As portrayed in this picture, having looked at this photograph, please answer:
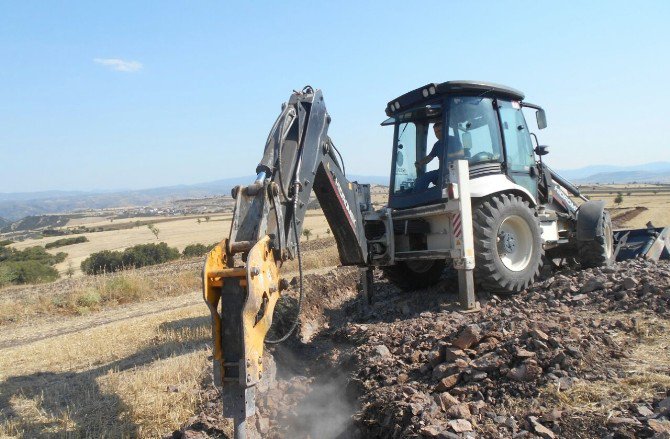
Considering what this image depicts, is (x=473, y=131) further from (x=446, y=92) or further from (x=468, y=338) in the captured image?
(x=468, y=338)

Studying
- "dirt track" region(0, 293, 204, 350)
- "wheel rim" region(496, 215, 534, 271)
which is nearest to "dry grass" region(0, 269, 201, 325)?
"dirt track" region(0, 293, 204, 350)

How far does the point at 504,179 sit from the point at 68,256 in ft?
118

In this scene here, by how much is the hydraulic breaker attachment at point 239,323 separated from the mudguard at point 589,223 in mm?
6176

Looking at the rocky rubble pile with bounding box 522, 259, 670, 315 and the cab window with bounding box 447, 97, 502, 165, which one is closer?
the rocky rubble pile with bounding box 522, 259, 670, 315

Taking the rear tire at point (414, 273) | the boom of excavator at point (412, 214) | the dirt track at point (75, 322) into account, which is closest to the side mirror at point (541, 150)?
the boom of excavator at point (412, 214)

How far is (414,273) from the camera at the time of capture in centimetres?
811

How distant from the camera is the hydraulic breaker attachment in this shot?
364 centimetres

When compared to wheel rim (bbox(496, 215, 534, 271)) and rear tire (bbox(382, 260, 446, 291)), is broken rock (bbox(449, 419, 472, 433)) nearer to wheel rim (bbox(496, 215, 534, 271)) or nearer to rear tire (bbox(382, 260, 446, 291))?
wheel rim (bbox(496, 215, 534, 271))

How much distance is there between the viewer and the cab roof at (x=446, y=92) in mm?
7090

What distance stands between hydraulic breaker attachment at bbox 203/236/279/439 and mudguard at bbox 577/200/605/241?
618cm

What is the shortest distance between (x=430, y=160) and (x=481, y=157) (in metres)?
0.68

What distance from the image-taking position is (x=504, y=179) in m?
7.44

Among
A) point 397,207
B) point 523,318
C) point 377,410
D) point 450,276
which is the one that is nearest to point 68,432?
point 377,410

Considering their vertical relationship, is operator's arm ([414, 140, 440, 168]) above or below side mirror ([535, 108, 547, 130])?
below
